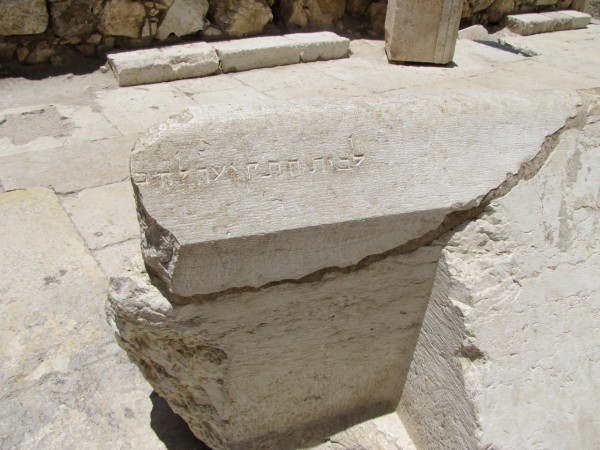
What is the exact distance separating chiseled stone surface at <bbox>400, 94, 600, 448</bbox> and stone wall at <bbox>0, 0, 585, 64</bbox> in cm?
435

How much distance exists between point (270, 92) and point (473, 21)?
370 cm

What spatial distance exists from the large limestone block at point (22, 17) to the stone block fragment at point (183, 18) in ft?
3.29

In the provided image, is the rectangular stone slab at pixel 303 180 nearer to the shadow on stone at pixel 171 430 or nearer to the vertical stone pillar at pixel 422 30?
the shadow on stone at pixel 171 430

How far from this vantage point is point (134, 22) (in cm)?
506

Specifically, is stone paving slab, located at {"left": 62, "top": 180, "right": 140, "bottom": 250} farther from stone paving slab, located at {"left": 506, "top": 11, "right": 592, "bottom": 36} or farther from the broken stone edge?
stone paving slab, located at {"left": 506, "top": 11, "right": 592, "bottom": 36}

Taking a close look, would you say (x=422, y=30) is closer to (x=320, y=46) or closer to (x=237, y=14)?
(x=320, y=46)

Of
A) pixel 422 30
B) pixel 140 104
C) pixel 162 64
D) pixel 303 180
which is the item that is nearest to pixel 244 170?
pixel 303 180

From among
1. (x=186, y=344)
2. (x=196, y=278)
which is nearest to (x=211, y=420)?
(x=186, y=344)

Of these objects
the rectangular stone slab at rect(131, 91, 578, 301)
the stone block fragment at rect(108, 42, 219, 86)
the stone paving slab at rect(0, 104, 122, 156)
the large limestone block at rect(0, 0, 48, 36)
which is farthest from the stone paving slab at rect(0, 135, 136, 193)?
the rectangular stone slab at rect(131, 91, 578, 301)

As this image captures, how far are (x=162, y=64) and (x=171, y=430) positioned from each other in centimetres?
357

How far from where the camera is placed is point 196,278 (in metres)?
1.38

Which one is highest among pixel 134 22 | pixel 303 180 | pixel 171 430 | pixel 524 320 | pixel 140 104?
pixel 303 180

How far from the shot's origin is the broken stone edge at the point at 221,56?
4758 millimetres

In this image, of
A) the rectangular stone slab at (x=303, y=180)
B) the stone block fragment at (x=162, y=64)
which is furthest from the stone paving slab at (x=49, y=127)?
the rectangular stone slab at (x=303, y=180)
